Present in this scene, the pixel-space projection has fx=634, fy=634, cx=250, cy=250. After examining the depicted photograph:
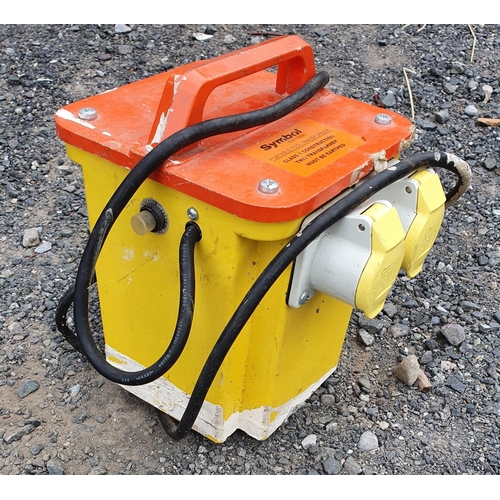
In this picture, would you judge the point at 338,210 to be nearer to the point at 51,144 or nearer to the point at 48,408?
the point at 48,408

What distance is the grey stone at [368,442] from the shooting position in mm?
1374

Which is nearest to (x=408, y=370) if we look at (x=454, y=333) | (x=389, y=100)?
(x=454, y=333)

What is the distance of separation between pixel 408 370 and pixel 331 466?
1.04 ft

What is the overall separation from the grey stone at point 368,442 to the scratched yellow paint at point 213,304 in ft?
0.58

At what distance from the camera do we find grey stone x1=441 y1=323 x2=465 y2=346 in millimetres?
1615

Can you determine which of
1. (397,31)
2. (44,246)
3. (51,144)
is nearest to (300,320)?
(44,246)

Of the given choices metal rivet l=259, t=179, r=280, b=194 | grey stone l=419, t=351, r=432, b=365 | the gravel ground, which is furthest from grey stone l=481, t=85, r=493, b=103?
metal rivet l=259, t=179, r=280, b=194

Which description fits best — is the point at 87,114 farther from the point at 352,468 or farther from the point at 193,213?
the point at 352,468

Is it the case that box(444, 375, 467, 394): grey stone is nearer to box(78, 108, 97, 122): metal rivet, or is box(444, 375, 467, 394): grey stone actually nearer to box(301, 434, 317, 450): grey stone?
box(301, 434, 317, 450): grey stone

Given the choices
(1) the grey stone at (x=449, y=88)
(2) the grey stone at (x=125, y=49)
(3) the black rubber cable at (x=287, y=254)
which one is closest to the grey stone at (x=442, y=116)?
(1) the grey stone at (x=449, y=88)

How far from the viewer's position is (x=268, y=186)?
3.04ft

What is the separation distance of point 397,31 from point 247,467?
2259mm

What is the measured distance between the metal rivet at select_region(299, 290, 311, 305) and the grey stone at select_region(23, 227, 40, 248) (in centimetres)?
105
